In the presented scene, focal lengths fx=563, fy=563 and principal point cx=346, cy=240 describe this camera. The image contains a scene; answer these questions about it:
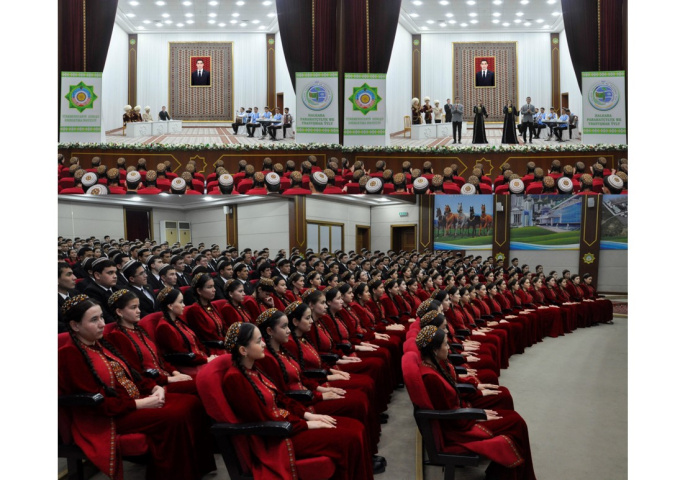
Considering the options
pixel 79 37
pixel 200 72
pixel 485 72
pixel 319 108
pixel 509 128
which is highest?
pixel 200 72

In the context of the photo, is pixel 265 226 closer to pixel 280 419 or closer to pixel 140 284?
pixel 140 284

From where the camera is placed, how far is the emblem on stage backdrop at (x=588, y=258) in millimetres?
8137

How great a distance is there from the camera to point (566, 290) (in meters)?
8.81

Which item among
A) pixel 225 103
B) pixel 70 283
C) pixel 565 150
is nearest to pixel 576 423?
pixel 70 283

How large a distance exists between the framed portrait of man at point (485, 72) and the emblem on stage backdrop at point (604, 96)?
626 centimetres

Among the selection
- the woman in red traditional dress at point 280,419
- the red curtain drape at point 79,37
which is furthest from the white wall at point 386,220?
the red curtain drape at point 79,37

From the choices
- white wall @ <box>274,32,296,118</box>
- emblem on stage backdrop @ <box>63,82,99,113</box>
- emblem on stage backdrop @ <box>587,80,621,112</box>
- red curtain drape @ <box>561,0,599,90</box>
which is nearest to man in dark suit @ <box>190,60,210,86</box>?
white wall @ <box>274,32,296,118</box>

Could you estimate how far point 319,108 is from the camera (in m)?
9.29

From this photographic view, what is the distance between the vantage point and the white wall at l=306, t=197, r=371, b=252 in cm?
796

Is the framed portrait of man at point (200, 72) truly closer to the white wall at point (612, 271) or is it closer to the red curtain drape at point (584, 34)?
the red curtain drape at point (584, 34)

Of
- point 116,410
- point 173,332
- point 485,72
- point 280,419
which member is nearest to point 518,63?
point 485,72

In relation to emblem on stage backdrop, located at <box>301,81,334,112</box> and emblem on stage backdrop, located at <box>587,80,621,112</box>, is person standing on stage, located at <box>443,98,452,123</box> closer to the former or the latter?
emblem on stage backdrop, located at <box>587,80,621,112</box>

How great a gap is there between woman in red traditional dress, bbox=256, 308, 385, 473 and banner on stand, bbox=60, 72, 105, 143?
7.53m

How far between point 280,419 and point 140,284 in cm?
206
